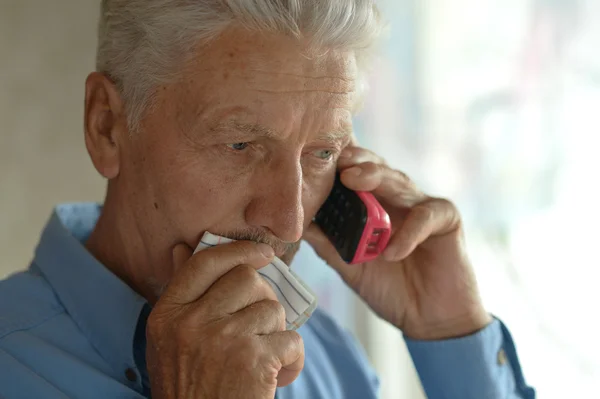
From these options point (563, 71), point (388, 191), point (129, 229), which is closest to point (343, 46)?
point (388, 191)

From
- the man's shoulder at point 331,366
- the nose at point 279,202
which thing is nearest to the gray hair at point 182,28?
the nose at point 279,202

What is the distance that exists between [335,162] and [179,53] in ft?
1.30

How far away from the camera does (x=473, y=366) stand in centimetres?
157

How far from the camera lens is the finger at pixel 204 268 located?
1135 mm

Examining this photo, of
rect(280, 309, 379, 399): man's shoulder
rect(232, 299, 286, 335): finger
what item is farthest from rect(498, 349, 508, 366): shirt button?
rect(232, 299, 286, 335): finger

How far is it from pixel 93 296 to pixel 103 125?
0.32 meters

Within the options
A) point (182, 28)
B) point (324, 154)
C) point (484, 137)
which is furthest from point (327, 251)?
point (484, 137)

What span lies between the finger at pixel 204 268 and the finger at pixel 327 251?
Answer: 0.36 m

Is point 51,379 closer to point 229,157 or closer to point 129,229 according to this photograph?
point 129,229

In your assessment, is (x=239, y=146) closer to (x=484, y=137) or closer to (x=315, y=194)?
(x=315, y=194)

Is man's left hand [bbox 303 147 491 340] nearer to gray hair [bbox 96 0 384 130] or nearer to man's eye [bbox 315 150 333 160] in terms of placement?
man's eye [bbox 315 150 333 160]

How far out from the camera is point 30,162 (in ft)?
7.77

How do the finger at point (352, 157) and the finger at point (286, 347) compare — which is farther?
the finger at point (352, 157)

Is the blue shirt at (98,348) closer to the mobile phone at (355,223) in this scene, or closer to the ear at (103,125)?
the ear at (103,125)
